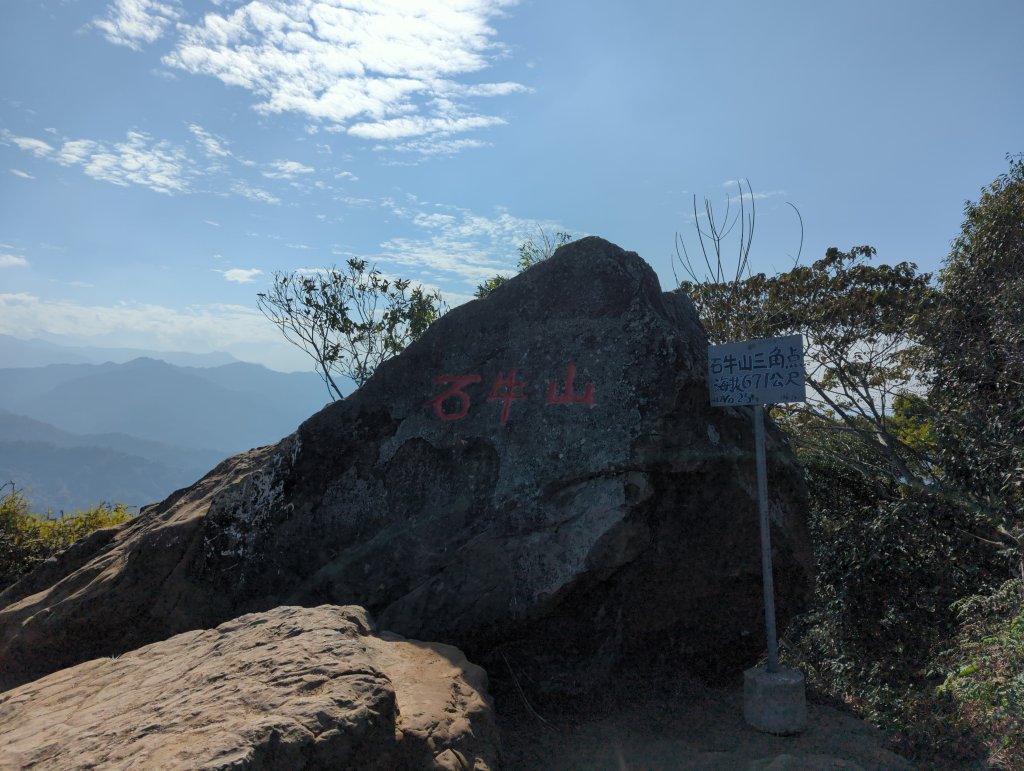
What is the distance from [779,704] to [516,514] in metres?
2.19

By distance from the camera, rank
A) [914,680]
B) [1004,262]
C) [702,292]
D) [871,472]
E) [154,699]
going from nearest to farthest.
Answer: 1. [154,699]
2. [914,680]
3. [1004,262]
4. [871,472]
5. [702,292]

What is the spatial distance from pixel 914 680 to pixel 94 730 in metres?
6.90

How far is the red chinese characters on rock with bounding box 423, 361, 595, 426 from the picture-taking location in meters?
5.18

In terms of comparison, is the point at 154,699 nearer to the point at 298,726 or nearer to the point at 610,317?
the point at 298,726

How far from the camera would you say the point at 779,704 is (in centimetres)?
465

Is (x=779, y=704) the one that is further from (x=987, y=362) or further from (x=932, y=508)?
(x=987, y=362)

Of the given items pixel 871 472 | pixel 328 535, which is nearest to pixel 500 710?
pixel 328 535

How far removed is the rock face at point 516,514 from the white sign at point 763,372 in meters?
0.28

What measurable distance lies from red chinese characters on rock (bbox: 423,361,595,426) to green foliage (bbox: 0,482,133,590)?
209 inches

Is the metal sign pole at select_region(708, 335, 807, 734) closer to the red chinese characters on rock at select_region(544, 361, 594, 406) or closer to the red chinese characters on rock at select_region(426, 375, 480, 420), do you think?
the red chinese characters on rock at select_region(544, 361, 594, 406)

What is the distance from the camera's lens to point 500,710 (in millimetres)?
4859

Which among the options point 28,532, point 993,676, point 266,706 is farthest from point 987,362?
point 28,532

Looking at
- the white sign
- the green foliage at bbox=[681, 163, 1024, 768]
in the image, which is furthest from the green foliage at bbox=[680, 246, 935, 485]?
the white sign

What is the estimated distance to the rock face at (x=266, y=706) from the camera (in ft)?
8.67
